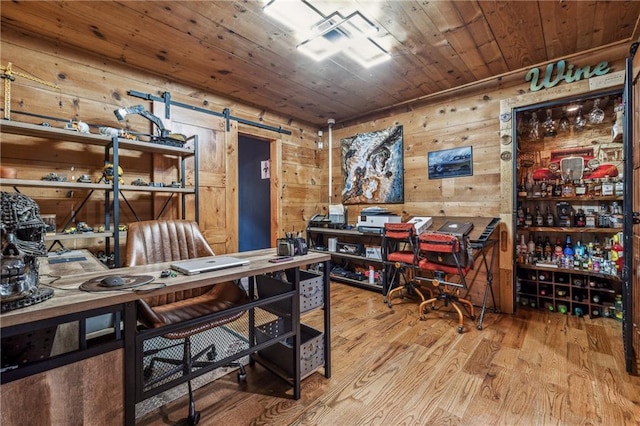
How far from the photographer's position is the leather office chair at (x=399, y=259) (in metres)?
2.93

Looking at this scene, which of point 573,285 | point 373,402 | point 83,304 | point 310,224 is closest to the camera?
point 83,304

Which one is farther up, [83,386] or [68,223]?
[68,223]

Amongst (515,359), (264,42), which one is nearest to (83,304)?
(264,42)

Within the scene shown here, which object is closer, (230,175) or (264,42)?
(264,42)

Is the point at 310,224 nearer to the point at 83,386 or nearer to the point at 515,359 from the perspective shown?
the point at 515,359

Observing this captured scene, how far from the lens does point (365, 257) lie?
3.75 metres

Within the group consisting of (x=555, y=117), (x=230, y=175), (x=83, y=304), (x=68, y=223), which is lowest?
(x=83, y=304)

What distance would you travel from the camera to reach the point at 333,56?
260 cm

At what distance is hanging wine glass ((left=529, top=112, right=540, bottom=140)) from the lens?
297 cm

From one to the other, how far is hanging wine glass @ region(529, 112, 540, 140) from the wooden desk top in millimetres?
2922

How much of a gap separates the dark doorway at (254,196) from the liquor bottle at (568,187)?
370 cm

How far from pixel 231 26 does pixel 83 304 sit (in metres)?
2.11

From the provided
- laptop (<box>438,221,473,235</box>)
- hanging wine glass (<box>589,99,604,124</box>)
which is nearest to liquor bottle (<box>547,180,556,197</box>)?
hanging wine glass (<box>589,99,604,124</box>)

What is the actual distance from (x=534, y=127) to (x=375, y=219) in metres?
1.91
